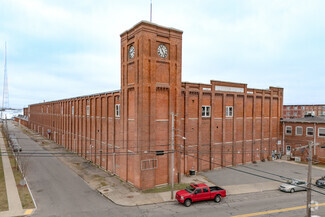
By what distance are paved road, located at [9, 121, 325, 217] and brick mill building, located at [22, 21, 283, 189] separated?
15.3 ft

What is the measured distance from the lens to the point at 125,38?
25297 millimetres

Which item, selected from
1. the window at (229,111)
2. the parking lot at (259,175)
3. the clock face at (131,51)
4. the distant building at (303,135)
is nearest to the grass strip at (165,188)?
the parking lot at (259,175)

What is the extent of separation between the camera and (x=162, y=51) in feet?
78.6

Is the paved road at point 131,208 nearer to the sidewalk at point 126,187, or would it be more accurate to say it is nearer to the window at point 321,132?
the sidewalk at point 126,187

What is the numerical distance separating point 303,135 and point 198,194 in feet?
97.2

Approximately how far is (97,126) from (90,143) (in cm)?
407

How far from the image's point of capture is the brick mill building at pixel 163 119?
74.5 feet

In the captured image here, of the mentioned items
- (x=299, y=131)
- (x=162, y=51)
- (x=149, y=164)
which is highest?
(x=162, y=51)

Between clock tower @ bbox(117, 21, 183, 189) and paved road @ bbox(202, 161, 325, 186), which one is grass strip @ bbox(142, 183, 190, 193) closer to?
clock tower @ bbox(117, 21, 183, 189)

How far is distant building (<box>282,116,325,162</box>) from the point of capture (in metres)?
35.4

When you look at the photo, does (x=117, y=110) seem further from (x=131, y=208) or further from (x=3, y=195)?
(x=3, y=195)

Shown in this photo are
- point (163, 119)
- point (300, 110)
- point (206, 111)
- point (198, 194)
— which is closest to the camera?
point (198, 194)

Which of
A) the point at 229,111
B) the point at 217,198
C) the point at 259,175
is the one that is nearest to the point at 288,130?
the point at 229,111

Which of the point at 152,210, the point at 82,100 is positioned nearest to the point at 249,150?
the point at 152,210
